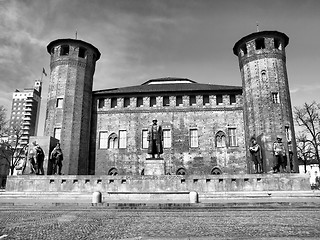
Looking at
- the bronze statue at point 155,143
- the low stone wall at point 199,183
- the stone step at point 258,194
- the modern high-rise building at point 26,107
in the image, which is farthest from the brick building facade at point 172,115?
the modern high-rise building at point 26,107

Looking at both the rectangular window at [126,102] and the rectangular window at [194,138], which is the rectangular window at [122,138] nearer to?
the rectangular window at [126,102]

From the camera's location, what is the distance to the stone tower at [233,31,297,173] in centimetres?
2752

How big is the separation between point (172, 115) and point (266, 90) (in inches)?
424

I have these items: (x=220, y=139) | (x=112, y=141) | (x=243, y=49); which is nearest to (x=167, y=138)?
(x=220, y=139)

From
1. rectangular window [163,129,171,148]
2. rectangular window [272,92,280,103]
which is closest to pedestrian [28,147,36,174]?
rectangular window [163,129,171,148]

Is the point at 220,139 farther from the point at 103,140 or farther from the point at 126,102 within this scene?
the point at 103,140

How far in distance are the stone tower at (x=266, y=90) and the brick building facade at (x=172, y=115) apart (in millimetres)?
101

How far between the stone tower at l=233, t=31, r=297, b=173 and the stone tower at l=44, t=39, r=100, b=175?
18224 millimetres

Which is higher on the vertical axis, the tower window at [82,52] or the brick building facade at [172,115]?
the tower window at [82,52]

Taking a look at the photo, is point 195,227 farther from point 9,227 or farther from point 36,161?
point 36,161

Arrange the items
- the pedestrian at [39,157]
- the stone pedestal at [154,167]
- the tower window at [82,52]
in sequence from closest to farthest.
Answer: the stone pedestal at [154,167] → the pedestrian at [39,157] → the tower window at [82,52]

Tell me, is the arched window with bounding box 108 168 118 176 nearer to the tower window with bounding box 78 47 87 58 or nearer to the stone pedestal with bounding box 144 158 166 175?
the stone pedestal with bounding box 144 158 166 175

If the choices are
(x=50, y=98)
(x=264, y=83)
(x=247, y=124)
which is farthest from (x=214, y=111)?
(x=50, y=98)

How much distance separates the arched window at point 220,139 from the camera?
30756 millimetres
